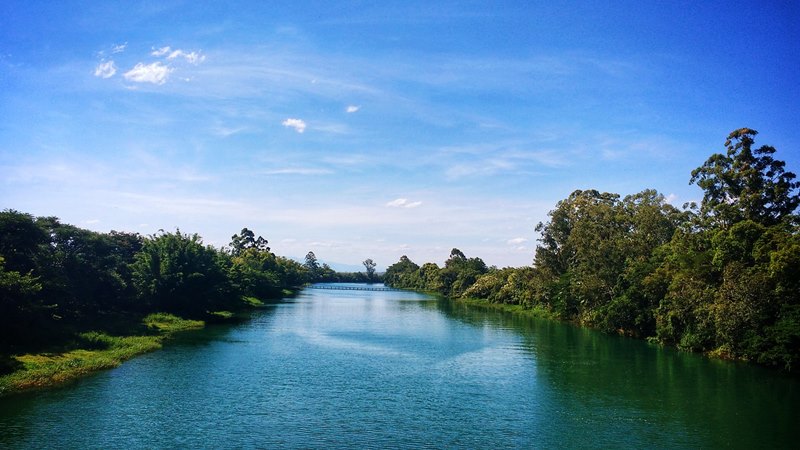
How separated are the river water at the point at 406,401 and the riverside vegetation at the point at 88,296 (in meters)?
2.82

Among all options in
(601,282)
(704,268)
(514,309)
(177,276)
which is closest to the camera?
(704,268)

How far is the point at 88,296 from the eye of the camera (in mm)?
46281

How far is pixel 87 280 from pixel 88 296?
1.39 m

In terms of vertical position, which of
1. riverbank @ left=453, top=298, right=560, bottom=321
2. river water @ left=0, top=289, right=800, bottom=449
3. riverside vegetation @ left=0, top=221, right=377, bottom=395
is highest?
riverside vegetation @ left=0, top=221, right=377, bottom=395

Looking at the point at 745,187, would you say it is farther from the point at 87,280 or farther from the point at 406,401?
the point at 87,280

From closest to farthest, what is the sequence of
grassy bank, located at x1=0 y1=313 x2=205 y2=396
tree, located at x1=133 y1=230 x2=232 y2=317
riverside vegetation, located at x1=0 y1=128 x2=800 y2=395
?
grassy bank, located at x1=0 y1=313 x2=205 y2=396, riverside vegetation, located at x1=0 y1=128 x2=800 y2=395, tree, located at x1=133 y1=230 x2=232 y2=317

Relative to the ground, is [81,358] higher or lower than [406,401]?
higher

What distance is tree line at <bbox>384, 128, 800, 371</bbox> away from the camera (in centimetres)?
3709

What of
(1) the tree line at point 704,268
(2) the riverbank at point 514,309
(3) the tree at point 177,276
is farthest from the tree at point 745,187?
(3) the tree at point 177,276

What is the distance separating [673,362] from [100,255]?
5027 cm

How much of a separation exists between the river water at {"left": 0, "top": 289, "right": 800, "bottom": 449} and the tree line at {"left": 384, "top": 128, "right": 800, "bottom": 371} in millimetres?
2964

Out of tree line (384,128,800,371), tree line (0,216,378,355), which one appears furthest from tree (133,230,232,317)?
tree line (384,128,800,371)

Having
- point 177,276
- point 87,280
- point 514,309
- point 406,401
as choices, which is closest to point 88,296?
point 87,280

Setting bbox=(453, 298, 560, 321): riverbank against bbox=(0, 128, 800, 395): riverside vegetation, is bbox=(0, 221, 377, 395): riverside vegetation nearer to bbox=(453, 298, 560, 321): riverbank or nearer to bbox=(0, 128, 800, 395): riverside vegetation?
bbox=(0, 128, 800, 395): riverside vegetation
